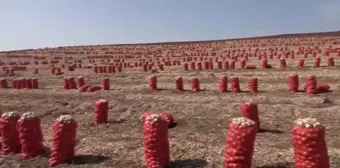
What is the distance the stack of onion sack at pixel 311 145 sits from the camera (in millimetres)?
9383

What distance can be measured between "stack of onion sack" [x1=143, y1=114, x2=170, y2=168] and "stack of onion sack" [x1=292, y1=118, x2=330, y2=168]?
349cm

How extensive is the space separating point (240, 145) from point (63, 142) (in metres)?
5.23

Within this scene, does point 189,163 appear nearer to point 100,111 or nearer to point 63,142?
point 63,142

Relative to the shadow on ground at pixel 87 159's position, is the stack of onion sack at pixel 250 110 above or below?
above

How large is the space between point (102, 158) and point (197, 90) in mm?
12397

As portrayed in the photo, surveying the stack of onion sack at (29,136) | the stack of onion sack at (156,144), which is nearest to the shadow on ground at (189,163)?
the stack of onion sack at (156,144)

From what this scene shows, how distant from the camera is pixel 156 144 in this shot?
11.2m

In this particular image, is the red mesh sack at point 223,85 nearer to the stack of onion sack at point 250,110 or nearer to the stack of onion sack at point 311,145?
the stack of onion sack at point 250,110

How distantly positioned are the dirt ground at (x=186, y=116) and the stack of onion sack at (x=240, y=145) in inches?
46.5

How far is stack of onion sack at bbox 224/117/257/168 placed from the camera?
998 cm

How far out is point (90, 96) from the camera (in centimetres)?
2478

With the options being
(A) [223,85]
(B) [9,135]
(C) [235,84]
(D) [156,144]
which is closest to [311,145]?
(D) [156,144]

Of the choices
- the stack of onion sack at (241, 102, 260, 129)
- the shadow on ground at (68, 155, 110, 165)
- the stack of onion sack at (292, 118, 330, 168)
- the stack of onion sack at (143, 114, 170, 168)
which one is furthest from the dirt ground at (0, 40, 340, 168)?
the stack of onion sack at (292, 118, 330, 168)

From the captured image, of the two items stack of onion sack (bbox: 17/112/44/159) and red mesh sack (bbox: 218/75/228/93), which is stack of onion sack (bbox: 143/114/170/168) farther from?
red mesh sack (bbox: 218/75/228/93)
